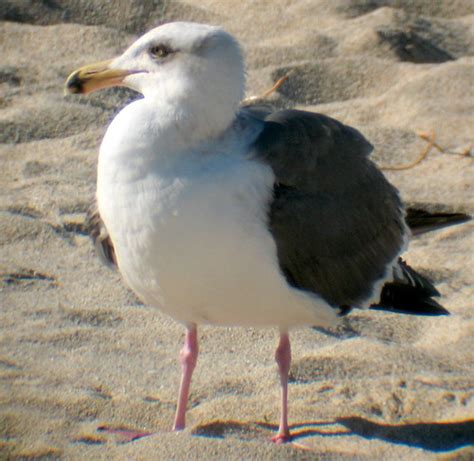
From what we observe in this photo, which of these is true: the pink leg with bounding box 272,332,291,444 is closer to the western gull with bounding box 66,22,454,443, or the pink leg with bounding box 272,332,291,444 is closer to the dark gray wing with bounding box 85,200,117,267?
the western gull with bounding box 66,22,454,443

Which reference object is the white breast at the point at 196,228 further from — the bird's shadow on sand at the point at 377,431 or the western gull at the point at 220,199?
the bird's shadow on sand at the point at 377,431

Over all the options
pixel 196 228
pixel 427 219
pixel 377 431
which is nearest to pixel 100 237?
pixel 196 228

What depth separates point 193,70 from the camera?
3.59 metres

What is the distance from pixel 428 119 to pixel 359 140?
2035 mm

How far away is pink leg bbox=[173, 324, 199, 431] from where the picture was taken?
376 centimetres

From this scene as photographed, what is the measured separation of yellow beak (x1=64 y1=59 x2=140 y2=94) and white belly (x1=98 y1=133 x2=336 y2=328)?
1.38 feet

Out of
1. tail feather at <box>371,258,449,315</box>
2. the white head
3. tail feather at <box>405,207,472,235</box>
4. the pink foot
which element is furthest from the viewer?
tail feather at <box>405,207,472,235</box>

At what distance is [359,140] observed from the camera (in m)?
4.06

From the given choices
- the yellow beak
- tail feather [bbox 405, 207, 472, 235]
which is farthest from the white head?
tail feather [bbox 405, 207, 472, 235]

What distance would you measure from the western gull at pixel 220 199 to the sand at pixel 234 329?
244mm

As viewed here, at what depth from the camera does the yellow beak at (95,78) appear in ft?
12.5

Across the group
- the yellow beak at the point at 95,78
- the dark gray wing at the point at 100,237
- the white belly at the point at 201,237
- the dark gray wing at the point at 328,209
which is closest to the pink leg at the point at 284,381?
the dark gray wing at the point at 328,209

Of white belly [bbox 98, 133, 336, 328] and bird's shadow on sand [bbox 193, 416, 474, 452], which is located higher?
white belly [bbox 98, 133, 336, 328]

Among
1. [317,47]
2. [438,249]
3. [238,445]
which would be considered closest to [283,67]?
[317,47]
